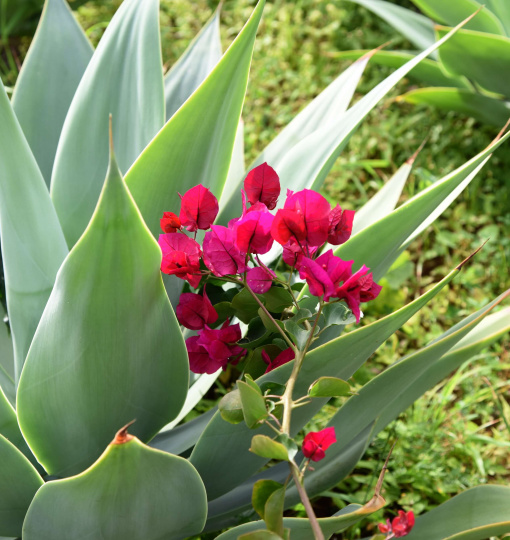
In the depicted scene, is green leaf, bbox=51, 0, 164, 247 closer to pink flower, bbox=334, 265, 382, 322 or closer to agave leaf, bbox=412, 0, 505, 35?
pink flower, bbox=334, 265, 382, 322

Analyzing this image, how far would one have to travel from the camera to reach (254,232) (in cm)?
81

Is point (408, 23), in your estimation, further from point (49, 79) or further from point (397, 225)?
point (397, 225)

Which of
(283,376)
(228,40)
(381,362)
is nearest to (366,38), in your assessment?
(228,40)

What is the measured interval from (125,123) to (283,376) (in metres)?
0.60

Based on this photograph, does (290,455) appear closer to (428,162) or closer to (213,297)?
(213,297)

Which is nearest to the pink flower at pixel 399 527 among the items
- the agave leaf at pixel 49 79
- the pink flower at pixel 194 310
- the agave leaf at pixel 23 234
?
the pink flower at pixel 194 310

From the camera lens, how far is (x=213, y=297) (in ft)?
3.48

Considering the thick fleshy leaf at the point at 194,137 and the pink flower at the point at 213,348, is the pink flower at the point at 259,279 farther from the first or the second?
the thick fleshy leaf at the point at 194,137

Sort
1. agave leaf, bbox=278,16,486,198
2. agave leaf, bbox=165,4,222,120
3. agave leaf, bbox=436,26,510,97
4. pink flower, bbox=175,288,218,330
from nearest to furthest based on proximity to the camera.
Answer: pink flower, bbox=175,288,218,330 → agave leaf, bbox=278,16,486,198 → agave leaf, bbox=165,4,222,120 → agave leaf, bbox=436,26,510,97

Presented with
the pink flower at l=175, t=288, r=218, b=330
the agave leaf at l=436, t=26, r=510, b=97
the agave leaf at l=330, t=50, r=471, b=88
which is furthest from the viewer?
the agave leaf at l=330, t=50, r=471, b=88

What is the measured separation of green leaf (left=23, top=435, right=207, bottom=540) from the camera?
74cm

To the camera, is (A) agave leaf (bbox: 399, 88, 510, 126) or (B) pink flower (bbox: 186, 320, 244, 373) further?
(A) agave leaf (bbox: 399, 88, 510, 126)

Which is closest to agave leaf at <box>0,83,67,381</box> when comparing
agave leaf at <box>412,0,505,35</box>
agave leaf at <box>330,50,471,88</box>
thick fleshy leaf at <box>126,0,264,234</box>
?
thick fleshy leaf at <box>126,0,264,234</box>

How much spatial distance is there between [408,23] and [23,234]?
1686mm
